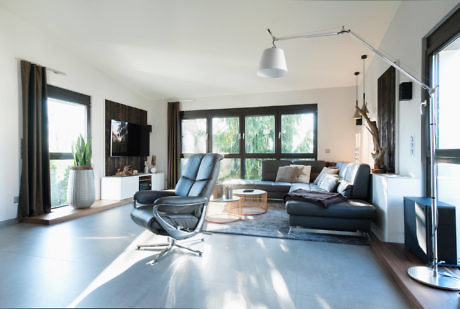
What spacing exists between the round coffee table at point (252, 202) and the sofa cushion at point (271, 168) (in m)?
0.85

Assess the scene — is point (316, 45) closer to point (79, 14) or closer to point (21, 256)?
point (79, 14)

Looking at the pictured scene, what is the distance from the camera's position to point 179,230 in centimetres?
238

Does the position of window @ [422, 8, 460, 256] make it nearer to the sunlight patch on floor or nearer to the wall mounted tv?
the sunlight patch on floor

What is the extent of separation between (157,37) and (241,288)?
150 inches

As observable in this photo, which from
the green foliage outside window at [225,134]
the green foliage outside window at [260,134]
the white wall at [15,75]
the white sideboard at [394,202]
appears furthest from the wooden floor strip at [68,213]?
the white sideboard at [394,202]

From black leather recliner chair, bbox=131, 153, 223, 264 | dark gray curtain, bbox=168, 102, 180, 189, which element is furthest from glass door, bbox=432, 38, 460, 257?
dark gray curtain, bbox=168, 102, 180, 189

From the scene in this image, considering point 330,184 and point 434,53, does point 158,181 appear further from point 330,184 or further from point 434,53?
point 434,53

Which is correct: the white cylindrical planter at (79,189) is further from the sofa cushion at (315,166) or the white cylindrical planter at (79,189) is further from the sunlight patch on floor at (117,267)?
the sofa cushion at (315,166)

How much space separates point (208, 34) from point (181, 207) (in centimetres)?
279

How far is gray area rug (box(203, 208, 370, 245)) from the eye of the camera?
2.97 metres

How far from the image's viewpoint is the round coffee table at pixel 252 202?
4130mm

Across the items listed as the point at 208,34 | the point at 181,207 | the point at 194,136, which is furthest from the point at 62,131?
the point at 181,207

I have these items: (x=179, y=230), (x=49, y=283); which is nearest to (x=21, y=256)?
(x=49, y=283)

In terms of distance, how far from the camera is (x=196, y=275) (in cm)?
208
